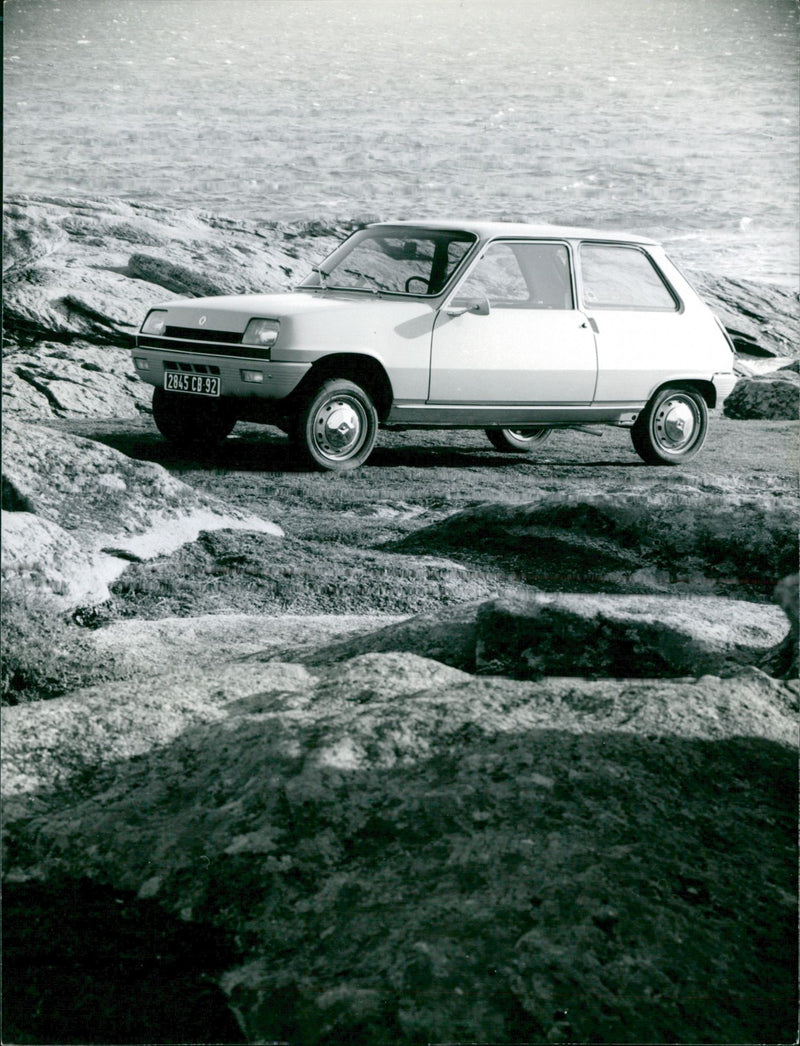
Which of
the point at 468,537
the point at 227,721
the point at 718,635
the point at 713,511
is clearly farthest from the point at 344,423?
the point at 227,721

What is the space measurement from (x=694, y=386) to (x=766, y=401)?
12.4 ft


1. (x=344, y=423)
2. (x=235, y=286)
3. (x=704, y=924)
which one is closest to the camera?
(x=704, y=924)

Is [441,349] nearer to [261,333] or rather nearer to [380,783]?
[261,333]

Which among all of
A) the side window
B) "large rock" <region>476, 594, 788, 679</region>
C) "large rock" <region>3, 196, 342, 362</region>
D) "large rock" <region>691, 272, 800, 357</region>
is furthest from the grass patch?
"large rock" <region>691, 272, 800, 357</region>

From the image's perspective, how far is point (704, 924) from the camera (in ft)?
6.33

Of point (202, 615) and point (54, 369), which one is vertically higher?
point (54, 369)

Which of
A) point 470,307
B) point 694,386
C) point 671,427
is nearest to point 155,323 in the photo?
point 470,307

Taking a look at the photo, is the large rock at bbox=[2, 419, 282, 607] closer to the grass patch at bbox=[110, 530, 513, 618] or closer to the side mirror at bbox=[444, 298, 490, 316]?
the grass patch at bbox=[110, 530, 513, 618]

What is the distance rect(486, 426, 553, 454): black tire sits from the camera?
24.0 feet

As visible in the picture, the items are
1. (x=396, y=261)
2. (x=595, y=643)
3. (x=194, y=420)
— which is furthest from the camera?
(x=396, y=261)

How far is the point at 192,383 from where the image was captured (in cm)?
608

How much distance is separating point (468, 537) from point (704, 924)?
3.10m

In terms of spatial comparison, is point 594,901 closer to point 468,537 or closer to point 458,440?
point 468,537

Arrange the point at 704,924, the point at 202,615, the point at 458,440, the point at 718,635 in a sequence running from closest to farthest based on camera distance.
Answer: the point at 704,924, the point at 718,635, the point at 202,615, the point at 458,440
